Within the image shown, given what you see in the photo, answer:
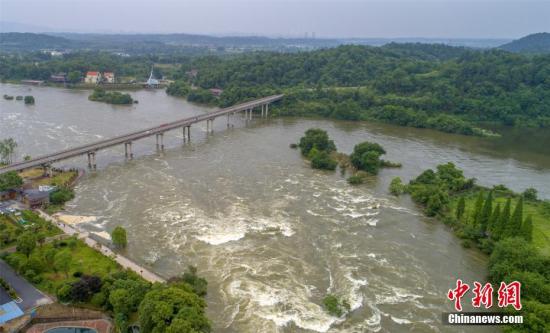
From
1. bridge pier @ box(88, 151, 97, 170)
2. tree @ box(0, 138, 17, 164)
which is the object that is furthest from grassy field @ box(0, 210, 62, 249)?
tree @ box(0, 138, 17, 164)

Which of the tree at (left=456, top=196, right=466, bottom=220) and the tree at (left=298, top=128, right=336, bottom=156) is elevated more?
the tree at (left=298, top=128, right=336, bottom=156)

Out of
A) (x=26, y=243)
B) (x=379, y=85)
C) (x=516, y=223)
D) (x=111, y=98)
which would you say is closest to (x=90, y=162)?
(x=26, y=243)

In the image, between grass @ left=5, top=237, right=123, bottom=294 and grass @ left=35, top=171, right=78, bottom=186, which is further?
grass @ left=35, top=171, right=78, bottom=186

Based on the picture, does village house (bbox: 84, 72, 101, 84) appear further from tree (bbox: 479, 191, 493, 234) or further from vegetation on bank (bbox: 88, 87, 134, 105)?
tree (bbox: 479, 191, 493, 234)

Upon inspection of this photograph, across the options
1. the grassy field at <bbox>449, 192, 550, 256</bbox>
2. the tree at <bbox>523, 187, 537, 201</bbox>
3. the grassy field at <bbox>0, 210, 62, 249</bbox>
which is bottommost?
the grassy field at <bbox>0, 210, 62, 249</bbox>

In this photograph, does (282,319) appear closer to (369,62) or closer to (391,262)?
(391,262)

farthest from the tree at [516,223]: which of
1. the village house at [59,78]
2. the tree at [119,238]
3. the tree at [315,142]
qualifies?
the village house at [59,78]
